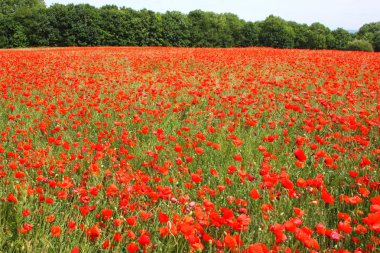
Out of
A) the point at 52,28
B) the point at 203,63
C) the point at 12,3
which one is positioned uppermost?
the point at 12,3

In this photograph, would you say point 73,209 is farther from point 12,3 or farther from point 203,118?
point 12,3

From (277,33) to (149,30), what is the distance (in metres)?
15.2

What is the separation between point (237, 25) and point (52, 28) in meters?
21.4

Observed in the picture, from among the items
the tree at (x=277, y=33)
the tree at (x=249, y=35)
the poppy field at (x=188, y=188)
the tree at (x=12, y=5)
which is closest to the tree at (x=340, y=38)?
the tree at (x=277, y=33)

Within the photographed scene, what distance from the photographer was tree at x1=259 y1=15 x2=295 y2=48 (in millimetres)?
45156

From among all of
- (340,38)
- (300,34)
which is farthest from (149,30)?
(340,38)

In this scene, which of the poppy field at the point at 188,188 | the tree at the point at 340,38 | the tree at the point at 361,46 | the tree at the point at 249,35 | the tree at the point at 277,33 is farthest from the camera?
the tree at the point at 340,38

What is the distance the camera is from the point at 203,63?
43.0 ft

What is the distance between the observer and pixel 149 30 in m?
41.9

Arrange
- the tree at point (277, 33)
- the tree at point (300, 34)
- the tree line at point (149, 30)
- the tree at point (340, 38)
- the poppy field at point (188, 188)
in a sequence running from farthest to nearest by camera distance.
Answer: the tree at point (340, 38)
the tree at point (300, 34)
the tree at point (277, 33)
the tree line at point (149, 30)
the poppy field at point (188, 188)

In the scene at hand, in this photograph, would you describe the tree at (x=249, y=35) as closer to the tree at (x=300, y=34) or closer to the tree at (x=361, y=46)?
the tree at (x=300, y=34)

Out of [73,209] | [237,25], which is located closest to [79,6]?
[237,25]

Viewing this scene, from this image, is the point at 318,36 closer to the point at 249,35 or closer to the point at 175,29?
the point at 249,35

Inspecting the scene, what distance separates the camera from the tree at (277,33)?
45156mm
